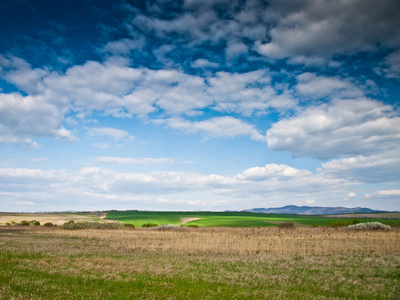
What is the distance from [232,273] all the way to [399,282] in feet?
28.7

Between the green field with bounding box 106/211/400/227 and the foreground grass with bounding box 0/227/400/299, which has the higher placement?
the foreground grass with bounding box 0/227/400/299

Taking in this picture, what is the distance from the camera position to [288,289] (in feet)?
45.1

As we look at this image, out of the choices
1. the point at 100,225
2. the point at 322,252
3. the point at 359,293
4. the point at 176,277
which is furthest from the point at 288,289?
the point at 100,225

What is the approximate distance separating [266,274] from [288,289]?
10.5ft

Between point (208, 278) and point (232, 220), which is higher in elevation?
point (208, 278)

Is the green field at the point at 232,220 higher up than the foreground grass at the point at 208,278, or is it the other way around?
the foreground grass at the point at 208,278

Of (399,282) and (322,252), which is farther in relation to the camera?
(322,252)

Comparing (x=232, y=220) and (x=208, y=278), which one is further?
(x=232, y=220)

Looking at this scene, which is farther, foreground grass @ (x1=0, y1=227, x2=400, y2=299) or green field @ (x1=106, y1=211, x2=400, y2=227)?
green field @ (x1=106, y1=211, x2=400, y2=227)

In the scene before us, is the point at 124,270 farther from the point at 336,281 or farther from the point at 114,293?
the point at 336,281

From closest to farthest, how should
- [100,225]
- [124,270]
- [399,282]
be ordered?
[399,282], [124,270], [100,225]

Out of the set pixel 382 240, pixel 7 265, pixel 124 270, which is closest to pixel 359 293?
pixel 124 270

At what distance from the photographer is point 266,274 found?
16875 mm

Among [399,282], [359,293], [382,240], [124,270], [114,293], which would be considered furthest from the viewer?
[382,240]
